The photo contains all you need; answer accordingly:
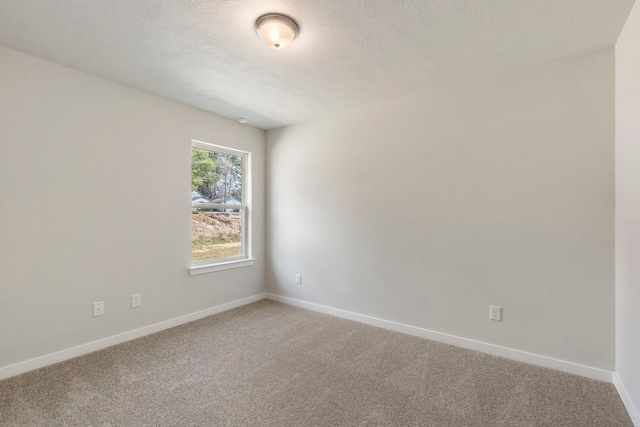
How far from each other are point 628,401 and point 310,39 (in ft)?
9.60

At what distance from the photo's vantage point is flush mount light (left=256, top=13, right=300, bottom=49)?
176cm

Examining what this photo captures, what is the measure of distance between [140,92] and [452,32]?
265 cm

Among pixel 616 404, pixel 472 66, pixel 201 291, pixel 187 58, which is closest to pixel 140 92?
pixel 187 58

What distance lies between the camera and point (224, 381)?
81.9 inches

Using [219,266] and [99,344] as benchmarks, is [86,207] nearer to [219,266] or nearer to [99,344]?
[99,344]

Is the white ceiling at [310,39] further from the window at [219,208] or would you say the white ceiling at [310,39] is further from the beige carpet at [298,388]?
the beige carpet at [298,388]

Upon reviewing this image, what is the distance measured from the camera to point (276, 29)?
180cm

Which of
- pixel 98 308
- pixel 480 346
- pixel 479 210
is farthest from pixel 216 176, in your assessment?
pixel 480 346

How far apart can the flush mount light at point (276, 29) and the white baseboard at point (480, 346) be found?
2.63 metres

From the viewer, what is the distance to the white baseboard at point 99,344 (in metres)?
2.13

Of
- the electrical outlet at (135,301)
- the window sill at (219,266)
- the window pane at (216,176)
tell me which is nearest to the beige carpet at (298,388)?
the electrical outlet at (135,301)

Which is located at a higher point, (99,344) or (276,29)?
(276,29)

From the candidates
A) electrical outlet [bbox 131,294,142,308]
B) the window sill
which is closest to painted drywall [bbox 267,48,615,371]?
the window sill

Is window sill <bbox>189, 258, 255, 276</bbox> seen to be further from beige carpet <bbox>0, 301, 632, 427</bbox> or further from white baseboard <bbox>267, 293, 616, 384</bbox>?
white baseboard <bbox>267, 293, 616, 384</bbox>
